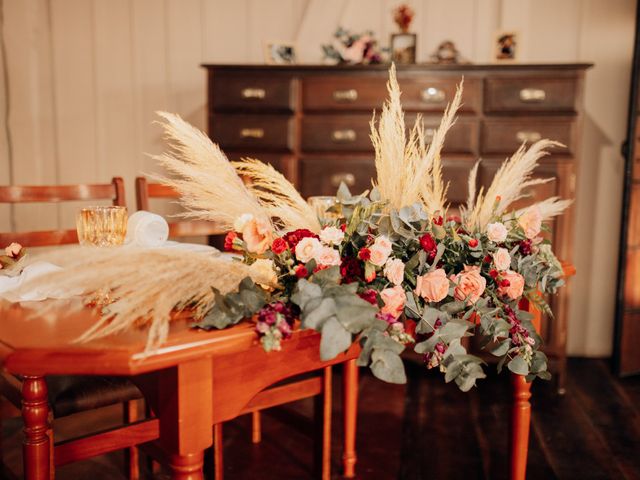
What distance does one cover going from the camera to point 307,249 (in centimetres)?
89

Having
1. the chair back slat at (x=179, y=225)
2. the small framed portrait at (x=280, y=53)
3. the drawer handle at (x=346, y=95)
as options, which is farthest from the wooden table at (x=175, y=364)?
the small framed portrait at (x=280, y=53)

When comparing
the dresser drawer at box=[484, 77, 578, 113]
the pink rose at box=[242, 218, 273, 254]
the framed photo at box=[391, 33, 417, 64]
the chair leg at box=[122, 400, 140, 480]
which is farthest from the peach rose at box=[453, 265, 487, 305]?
the framed photo at box=[391, 33, 417, 64]

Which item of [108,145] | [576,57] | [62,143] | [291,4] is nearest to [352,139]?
[291,4]

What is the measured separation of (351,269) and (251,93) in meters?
1.90

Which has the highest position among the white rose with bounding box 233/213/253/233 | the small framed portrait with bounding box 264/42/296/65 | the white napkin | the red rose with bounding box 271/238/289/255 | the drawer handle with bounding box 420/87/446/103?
the small framed portrait with bounding box 264/42/296/65

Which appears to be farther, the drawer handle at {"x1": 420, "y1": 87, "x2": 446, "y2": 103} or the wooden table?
the drawer handle at {"x1": 420, "y1": 87, "x2": 446, "y2": 103}

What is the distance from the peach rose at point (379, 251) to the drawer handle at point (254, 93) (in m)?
1.91

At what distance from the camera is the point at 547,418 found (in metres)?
2.31

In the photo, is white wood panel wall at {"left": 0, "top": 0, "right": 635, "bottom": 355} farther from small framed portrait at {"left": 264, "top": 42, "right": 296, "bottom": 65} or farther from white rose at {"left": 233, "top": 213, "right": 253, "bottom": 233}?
white rose at {"left": 233, "top": 213, "right": 253, "bottom": 233}

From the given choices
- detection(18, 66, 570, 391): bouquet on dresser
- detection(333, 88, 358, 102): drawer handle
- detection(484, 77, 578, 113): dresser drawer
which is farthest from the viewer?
detection(333, 88, 358, 102): drawer handle

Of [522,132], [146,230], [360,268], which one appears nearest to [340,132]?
[522,132]

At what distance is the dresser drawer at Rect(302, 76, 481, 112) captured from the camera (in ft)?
8.45

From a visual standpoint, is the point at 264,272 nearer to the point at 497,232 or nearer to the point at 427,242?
the point at 427,242

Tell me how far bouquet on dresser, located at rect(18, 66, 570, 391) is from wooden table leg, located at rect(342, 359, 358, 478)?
0.70 meters
